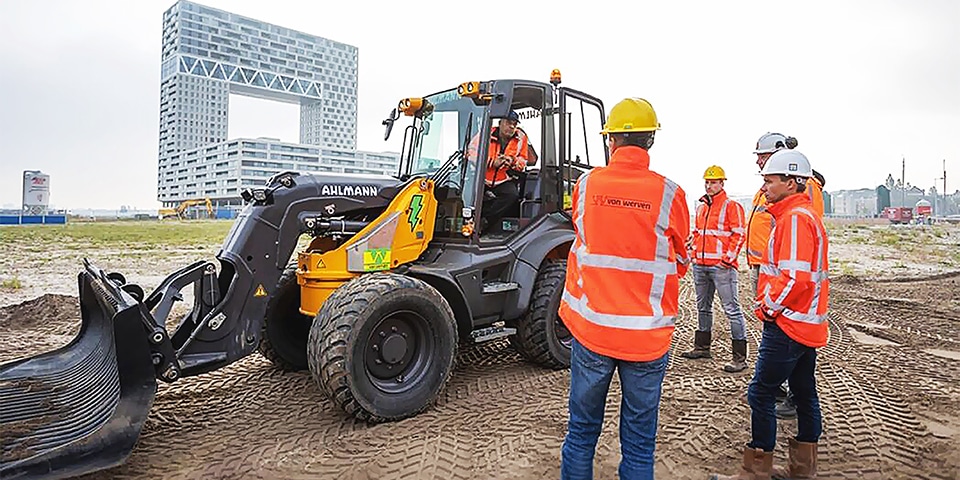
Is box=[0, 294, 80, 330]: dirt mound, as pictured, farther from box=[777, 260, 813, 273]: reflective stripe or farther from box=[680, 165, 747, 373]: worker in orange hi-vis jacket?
box=[777, 260, 813, 273]: reflective stripe

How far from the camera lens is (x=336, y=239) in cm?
504

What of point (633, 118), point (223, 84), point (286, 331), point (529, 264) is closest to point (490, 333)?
point (529, 264)

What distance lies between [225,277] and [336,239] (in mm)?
883

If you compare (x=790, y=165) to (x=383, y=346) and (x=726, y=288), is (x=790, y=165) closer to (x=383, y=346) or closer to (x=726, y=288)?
(x=726, y=288)

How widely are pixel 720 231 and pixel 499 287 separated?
2109 millimetres

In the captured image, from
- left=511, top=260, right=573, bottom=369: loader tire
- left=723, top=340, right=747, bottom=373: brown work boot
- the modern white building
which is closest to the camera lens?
left=511, top=260, right=573, bottom=369: loader tire

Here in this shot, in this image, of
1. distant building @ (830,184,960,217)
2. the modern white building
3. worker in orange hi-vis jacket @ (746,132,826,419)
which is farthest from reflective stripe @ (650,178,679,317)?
distant building @ (830,184,960,217)

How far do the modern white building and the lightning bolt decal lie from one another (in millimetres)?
57425

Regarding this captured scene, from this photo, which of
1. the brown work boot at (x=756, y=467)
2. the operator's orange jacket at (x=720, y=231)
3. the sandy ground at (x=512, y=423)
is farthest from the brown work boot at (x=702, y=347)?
the brown work boot at (x=756, y=467)

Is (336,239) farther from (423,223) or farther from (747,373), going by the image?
(747,373)

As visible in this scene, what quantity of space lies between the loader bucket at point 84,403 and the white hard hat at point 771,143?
14.8 ft

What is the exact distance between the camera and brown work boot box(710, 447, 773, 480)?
3.52m

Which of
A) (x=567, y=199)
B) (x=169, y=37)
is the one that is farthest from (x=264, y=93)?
(x=567, y=199)

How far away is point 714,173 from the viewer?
5941 millimetres
